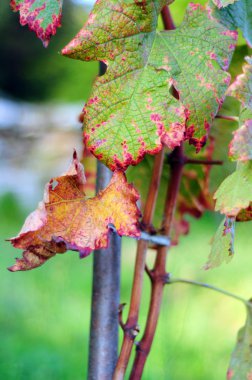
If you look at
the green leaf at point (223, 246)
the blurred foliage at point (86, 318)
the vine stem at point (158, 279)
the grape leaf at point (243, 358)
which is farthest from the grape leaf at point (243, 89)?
the blurred foliage at point (86, 318)

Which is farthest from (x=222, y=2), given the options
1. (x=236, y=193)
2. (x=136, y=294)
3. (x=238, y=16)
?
A: (x=136, y=294)

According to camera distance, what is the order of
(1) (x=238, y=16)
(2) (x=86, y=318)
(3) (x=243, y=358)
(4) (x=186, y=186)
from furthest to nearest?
(2) (x=86, y=318) < (4) (x=186, y=186) < (3) (x=243, y=358) < (1) (x=238, y=16)

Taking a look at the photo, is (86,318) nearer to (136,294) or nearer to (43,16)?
(136,294)

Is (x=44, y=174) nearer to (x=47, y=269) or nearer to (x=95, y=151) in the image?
(x=47, y=269)

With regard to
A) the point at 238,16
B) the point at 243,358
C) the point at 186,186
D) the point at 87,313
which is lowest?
the point at 87,313

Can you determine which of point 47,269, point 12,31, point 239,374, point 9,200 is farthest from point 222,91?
point 12,31

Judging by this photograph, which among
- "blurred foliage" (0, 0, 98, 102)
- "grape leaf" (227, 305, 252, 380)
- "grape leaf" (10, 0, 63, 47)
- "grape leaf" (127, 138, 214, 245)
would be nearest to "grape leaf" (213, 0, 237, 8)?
"grape leaf" (10, 0, 63, 47)

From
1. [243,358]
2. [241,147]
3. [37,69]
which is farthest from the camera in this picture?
[37,69]
